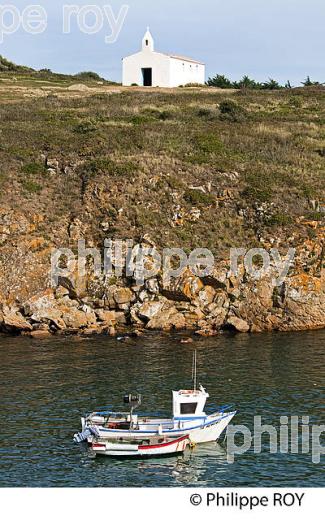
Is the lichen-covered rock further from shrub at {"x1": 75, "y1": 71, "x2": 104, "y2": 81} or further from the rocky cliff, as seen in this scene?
shrub at {"x1": 75, "y1": 71, "x2": 104, "y2": 81}

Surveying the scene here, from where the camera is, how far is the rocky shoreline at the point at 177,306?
74.3 metres

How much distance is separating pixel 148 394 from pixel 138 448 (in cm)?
952

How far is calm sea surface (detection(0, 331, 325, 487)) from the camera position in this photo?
1615 inches

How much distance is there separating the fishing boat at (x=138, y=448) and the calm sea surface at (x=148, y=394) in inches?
19.2

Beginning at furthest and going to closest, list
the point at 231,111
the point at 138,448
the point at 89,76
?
the point at 89,76
the point at 231,111
the point at 138,448

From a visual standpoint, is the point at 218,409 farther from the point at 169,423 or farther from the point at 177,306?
the point at 177,306

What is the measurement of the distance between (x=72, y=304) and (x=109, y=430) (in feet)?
101

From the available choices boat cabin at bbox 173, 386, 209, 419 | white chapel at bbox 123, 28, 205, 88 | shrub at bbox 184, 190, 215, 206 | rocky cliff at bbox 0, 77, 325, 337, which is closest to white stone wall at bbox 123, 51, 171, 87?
white chapel at bbox 123, 28, 205, 88

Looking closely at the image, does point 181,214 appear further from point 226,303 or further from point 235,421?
point 235,421

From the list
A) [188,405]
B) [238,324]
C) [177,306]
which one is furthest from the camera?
[177,306]

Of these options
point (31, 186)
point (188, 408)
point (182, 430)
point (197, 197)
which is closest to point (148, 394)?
point (188, 408)

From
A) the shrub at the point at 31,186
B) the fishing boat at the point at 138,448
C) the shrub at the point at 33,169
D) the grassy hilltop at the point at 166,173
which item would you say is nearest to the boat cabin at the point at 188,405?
the fishing boat at the point at 138,448

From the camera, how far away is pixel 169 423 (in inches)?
1843

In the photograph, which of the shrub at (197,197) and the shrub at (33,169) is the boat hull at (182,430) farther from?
the shrub at (33,169)
